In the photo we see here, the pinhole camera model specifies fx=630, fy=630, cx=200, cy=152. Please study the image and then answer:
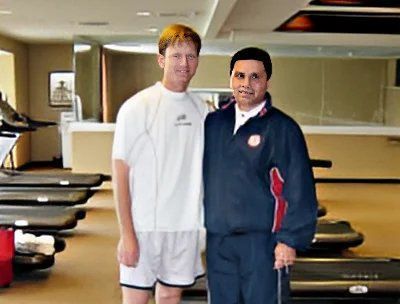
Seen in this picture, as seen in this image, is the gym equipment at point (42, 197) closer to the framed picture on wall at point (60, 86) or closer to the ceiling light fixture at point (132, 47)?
Result: the ceiling light fixture at point (132, 47)

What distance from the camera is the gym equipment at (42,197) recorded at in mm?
7059

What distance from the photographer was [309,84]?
1041 cm

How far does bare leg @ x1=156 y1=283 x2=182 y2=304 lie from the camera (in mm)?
2445

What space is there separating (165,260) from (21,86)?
10.1m

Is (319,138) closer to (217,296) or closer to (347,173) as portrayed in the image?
(347,173)

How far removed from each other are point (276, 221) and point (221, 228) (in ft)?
0.67

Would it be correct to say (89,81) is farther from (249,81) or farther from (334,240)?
(249,81)

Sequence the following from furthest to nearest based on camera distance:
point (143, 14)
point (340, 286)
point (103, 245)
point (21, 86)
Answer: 1. point (21, 86)
2. point (143, 14)
3. point (103, 245)
4. point (340, 286)

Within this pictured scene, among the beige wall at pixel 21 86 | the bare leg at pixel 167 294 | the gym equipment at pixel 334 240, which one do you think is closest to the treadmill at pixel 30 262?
the gym equipment at pixel 334 240

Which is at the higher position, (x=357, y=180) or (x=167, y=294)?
(x=167, y=294)

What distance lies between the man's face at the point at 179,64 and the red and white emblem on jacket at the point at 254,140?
313 mm

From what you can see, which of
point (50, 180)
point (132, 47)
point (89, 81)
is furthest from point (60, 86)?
point (50, 180)

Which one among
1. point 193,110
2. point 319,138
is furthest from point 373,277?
point 319,138

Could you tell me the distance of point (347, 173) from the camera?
10422mm
